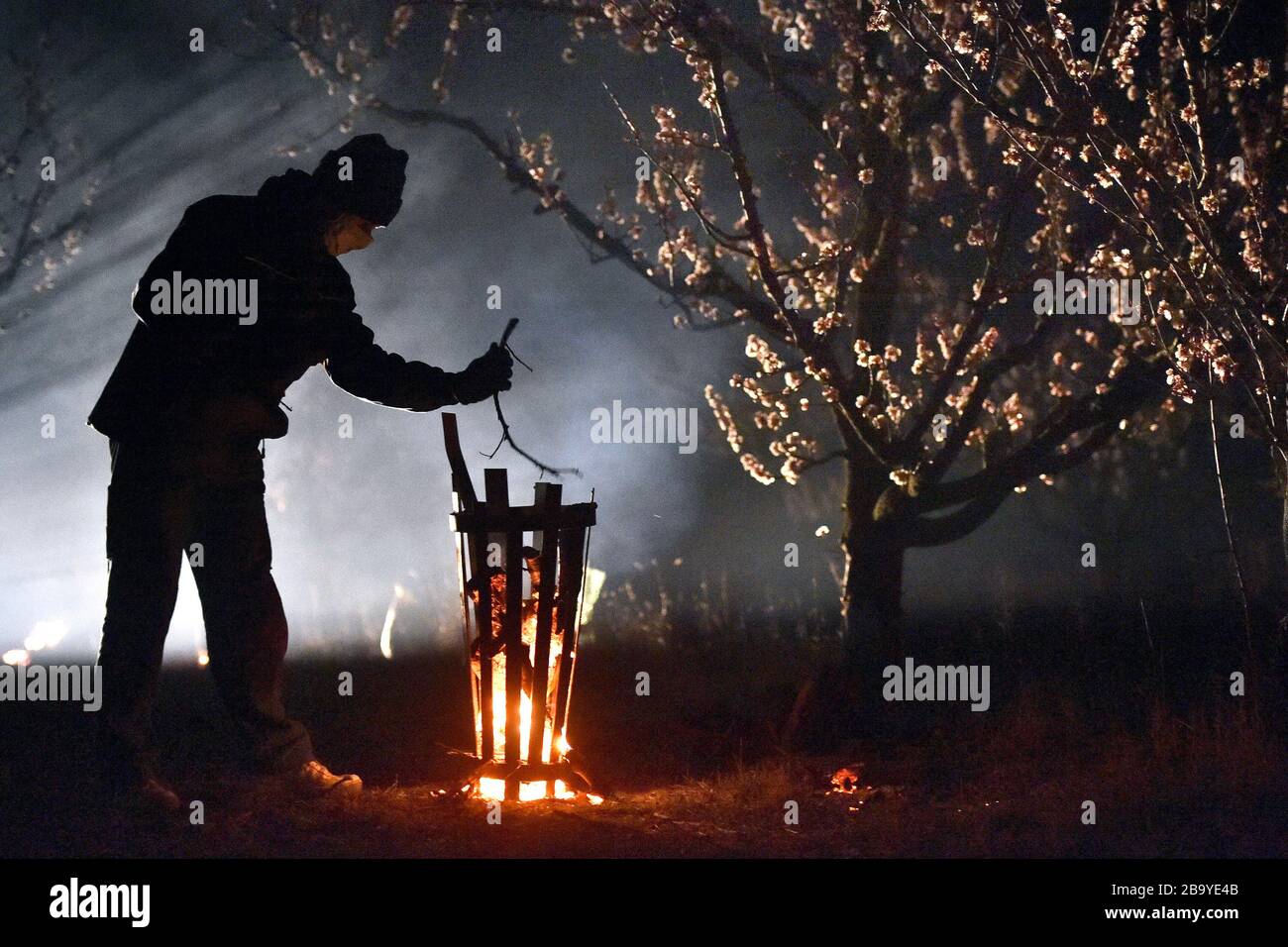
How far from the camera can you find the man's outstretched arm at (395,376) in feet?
19.8

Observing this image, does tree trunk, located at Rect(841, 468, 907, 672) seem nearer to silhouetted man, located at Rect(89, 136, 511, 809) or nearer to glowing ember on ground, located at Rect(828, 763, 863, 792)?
glowing ember on ground, located at Rect(828, 763, 863, 792)

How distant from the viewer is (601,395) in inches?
592

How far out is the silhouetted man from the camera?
5.84 metres

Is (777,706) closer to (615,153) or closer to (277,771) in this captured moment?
(277,771)

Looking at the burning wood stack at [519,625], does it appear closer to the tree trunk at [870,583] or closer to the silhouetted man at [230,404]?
the silhouetted man at [230,404]

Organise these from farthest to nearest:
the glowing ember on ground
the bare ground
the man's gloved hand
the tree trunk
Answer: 1. the tree trunk
2. the glowing ember on ground
3. the man's gloved hand
4. the bare ground

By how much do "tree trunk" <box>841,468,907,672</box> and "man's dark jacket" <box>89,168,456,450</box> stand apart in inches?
174

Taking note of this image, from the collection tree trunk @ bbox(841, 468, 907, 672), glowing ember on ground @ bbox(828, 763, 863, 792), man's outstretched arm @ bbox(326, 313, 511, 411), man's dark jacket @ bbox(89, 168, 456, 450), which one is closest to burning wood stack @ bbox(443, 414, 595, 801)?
man's outstretched arm @ bbox(326, 313, 511, 411)

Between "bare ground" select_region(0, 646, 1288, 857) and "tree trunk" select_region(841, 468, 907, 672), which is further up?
"tree trunk" select_region(841, 468, 907, 672)

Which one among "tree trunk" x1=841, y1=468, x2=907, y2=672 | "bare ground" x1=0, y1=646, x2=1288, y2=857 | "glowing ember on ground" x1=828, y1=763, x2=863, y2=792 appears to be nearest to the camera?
"bare ground" x1=0, y1=646, x2=1288, y2=857

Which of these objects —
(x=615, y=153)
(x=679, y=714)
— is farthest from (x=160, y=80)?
(x=679, y=714)

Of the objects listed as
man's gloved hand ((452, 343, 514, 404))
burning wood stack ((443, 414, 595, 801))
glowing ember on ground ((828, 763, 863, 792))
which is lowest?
glowing ember on ground ((828, 763, 863, 792))

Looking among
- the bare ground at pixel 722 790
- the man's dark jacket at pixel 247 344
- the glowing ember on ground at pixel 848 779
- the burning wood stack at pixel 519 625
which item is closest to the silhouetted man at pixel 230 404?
the man's dark jacket at pixel 247 344
